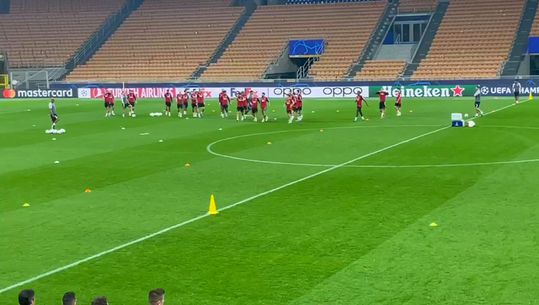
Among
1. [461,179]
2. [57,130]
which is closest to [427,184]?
[461,179]

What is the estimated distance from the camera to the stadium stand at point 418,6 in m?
70.9

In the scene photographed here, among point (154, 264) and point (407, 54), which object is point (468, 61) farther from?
point (154, 264)

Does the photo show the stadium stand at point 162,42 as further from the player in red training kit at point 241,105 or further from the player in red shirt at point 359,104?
the player in red shirt at point 359,104

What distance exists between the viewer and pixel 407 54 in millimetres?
67812

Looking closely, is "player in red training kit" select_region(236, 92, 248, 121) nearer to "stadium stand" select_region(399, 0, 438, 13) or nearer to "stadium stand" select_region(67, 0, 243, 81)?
"stadium stand" select_region(67, 0, 243, 81)

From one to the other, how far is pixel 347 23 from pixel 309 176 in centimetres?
5252

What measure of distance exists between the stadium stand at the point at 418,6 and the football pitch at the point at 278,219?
4146 cm

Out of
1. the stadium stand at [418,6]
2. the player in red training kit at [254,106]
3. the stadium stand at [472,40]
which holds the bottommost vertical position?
the player in red training kit at [254,106]

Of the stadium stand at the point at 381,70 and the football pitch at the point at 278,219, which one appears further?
the stadium stand at the point at 381,70

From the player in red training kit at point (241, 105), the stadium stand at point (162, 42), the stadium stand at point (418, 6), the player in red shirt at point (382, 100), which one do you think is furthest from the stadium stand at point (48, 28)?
the player in red shirt at point (382, 100)

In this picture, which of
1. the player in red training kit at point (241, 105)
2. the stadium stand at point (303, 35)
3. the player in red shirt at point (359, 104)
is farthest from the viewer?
the stadium stand at point (303, 35)

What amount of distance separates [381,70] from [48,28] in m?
36.9

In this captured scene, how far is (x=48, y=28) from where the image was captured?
268 ft

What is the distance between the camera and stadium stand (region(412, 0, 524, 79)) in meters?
61.8
